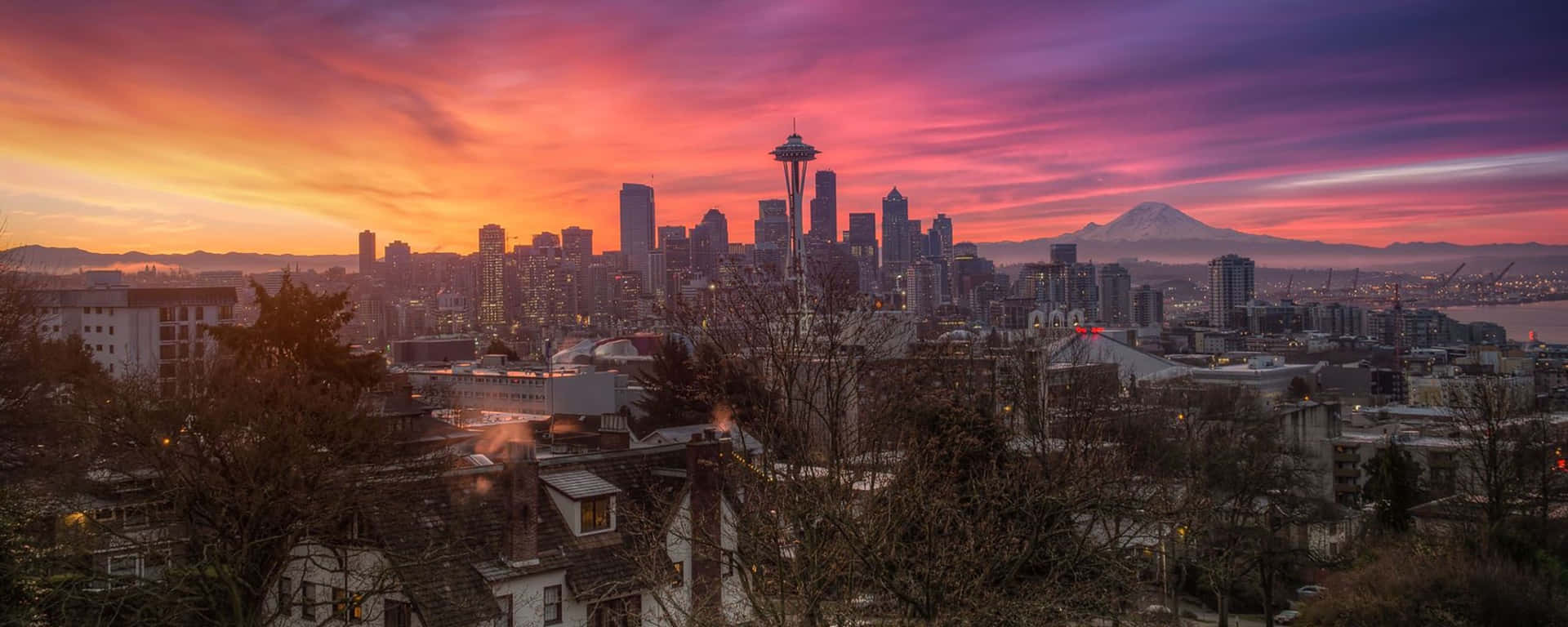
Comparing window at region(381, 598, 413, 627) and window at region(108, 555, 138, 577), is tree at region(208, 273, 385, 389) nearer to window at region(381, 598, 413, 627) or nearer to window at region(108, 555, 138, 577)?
window at region(108, 555, 138, 577)

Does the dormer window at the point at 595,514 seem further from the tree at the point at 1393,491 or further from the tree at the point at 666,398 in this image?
the tree at the point at 666,398

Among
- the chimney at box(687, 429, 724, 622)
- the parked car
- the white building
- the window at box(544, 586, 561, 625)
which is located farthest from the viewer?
the white building

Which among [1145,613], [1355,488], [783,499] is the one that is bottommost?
[1355,488]

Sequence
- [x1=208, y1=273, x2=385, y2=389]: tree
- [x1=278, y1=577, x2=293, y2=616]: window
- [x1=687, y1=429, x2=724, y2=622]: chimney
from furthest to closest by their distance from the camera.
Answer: [x1=208, y1=273, x2=385, y2=389]: tree → [x1=687, y1=429, x2=724, y2=622]: chimney → [x1=278, y1=577, x2=293, y2=616]: window

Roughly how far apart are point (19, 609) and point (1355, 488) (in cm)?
4311

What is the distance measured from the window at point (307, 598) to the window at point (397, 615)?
90cm

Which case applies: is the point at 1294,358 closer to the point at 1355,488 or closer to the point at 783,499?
the point at 1355,488

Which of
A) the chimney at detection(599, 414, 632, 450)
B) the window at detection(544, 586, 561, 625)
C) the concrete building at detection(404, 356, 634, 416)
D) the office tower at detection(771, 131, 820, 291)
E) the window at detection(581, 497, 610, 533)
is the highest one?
the office tower at detection(771, 131, 820, 291)

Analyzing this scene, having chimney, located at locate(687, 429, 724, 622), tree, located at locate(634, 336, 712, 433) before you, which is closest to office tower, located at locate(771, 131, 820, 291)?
tree, located at locate(634, 336, 712, 433)

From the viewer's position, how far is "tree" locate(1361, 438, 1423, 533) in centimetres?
2953

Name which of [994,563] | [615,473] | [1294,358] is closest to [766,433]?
[994,563]

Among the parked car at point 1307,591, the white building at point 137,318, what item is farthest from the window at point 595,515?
the white building at point 137,318

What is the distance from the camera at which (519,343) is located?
168000 millimetres

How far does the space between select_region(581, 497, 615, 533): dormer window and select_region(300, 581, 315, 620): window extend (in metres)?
3.45
